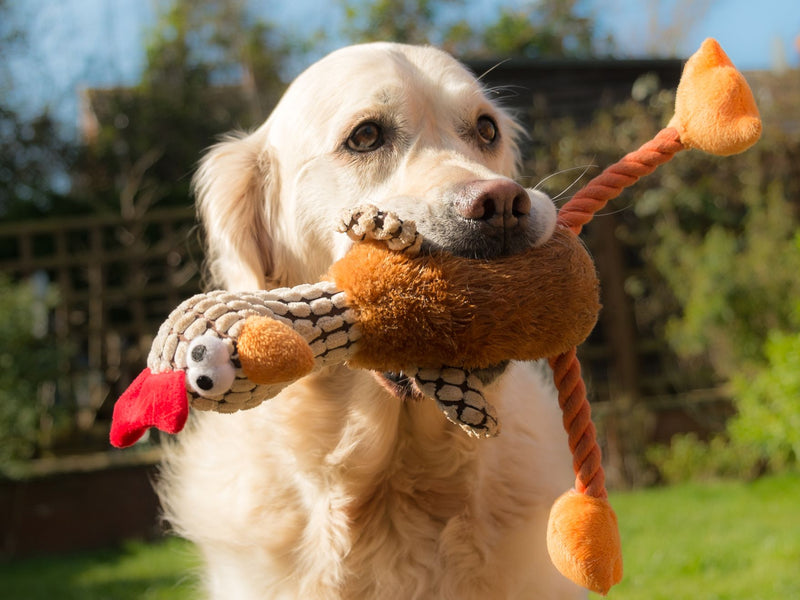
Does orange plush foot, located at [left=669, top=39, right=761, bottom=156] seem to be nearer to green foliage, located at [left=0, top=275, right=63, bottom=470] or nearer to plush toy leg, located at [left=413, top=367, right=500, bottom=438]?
plush toy leg, located at [left=413, top=367, right=500, bottom=438]

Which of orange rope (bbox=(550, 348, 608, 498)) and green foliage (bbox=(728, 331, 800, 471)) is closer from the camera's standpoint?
orange rope (bbox=(550, 348, 608, 498))

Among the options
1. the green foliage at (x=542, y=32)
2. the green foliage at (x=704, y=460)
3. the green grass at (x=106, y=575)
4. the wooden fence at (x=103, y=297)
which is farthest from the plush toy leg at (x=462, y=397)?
the green foliage at (x=542, y=32)

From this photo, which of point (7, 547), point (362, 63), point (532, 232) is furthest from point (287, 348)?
point (7, 547)

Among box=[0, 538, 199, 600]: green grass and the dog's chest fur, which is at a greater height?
the dog's chest fur

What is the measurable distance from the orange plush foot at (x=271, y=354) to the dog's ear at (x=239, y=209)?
49.4 inches

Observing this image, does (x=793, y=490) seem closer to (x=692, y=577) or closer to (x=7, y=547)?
(x=692, y=577)

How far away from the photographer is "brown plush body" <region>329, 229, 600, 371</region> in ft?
5.68

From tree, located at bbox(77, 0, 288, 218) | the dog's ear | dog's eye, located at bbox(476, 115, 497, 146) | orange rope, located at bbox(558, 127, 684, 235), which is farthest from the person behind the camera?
tree, located at bbox(77, 0, 288, 218)

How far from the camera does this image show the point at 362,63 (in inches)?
99.3

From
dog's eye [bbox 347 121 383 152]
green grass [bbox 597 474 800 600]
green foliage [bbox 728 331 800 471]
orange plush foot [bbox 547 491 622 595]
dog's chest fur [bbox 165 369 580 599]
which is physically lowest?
green grass [bbox 597 474 800 600]

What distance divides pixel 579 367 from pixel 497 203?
1.45 ft

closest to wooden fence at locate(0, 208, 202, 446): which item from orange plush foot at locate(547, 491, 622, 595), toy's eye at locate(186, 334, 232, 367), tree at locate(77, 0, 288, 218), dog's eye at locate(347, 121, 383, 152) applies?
tree at locate(77, 0, 288, 218)

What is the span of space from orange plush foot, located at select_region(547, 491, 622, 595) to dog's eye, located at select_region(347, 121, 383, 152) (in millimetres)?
1126

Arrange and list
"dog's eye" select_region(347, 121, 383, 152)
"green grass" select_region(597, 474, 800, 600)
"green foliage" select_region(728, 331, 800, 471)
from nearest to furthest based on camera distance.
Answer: "dog's eye" select_region(347, 121, 383, 152) < "green grass" select_region(597, 474, 800, 600) < "green foliage" select_region(728, 331, 800, 471)
